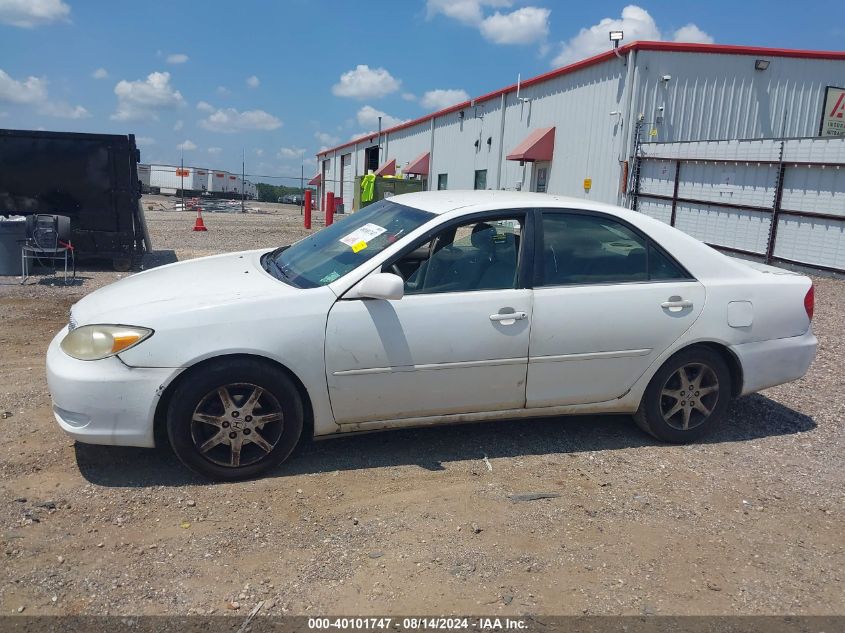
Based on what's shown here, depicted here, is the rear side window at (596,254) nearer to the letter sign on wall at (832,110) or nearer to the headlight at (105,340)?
the headlight at (105,340)

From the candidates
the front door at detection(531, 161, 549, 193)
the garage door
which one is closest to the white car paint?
the front door at detection(531, 161, 549, 193)

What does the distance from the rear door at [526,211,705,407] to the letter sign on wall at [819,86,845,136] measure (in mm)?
15984

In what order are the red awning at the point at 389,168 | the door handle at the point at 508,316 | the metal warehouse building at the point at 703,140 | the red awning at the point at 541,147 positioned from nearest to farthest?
the door handle at the point at 508,316 < the metal warehouse building at the point at 703,140 < the red awning at the point at 541,147 < the red awning at the point at 389,168

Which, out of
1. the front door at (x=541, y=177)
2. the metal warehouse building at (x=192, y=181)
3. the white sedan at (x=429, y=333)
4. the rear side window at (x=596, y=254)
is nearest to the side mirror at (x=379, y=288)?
the white sedan at (x=429, y=333)

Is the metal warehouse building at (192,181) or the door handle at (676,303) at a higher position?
the metal warehouse building at (192,181)

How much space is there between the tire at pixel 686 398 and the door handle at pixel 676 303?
296mm

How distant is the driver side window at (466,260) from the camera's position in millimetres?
3951

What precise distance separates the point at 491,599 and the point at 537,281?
6.30 feet

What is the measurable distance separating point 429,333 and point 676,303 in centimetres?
162

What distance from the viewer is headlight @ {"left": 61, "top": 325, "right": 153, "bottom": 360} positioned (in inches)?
138

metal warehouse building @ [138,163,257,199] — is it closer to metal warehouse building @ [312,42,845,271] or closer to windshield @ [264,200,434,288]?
metal warehouse building @ [312,42,845,271]

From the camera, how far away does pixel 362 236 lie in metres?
4.30

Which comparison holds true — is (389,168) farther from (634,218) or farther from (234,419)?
(234,419)

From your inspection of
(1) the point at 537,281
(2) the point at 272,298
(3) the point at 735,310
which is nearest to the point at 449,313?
(1) the point at 537,281
